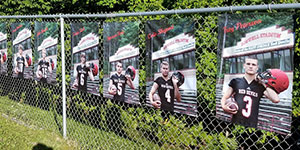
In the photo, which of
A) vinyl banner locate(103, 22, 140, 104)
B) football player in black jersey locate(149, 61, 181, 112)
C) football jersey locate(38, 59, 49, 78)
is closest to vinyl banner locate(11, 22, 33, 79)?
football jersey locate(38, 59, 49, 78)

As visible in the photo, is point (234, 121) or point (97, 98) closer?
point (234, 121)

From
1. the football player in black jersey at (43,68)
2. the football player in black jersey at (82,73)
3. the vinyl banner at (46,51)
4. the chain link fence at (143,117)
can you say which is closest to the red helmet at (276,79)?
the chain link fence at (143,117)

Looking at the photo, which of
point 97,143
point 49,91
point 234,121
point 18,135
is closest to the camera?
point 234,121

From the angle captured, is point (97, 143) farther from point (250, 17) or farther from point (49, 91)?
point (250, 17)

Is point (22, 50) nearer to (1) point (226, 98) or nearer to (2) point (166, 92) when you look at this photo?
(2) point (166, 92)

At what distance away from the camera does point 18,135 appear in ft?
15.6

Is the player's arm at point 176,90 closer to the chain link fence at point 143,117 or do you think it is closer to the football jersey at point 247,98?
the chain link fence at point 143,117

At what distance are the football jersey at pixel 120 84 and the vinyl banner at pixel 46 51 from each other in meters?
1.35

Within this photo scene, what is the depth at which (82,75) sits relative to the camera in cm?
405

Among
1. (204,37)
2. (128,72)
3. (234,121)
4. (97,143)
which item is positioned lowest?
(97,143)

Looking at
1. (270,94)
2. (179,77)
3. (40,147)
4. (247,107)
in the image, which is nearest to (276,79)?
(270,94)

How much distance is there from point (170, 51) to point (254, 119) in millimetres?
1023

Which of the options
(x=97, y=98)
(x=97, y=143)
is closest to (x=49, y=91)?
(x=97, y=98)

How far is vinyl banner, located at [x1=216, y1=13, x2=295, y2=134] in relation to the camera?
7.22ft
